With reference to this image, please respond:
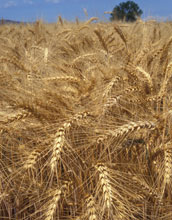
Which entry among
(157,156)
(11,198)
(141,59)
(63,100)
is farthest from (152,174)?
(141,59)

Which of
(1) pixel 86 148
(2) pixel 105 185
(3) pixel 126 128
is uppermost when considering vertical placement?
(3) pixel 126 128

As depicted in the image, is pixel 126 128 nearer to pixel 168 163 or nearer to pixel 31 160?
pixel 168 163

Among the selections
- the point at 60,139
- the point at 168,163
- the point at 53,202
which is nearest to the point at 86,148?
the point at 60,139

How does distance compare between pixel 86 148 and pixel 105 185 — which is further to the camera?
pixel 86 148

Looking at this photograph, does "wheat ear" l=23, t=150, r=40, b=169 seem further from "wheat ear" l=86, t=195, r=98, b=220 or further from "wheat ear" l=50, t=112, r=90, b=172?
"wheat ear" l=86, t=195, r=98, b=220

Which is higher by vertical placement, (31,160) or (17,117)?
(17,117)

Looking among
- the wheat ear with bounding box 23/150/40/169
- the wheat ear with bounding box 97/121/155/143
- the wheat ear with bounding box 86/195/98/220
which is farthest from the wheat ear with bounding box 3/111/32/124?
the wheat ear with bounding box 86/195/98/220

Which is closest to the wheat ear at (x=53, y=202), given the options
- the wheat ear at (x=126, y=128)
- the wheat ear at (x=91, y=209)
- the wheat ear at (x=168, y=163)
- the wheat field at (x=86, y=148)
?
the wheat field at (x=86, y=148)

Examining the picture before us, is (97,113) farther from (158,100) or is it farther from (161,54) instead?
(161,54)

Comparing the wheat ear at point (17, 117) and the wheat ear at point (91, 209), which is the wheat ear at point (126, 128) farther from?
the wheat ear at point (17, 117)

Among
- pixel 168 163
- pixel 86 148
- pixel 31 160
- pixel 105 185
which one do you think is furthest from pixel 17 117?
pixel 168 163

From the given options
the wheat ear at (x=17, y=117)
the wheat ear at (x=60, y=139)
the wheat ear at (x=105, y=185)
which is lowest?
the wheat ear at (x=105, y=185)

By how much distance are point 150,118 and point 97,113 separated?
1.02 feet

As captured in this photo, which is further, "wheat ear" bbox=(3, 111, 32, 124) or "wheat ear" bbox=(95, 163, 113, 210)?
"wheat ear" bbox=(3, 111, 32, 124)
